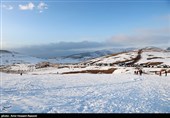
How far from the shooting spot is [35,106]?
52.5 feet

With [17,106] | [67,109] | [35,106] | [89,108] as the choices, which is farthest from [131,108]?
[17,106]

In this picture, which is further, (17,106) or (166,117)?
(17,106)

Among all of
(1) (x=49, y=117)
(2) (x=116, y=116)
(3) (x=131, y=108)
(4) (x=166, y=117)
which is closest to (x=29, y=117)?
(1) (x=49, y=117)

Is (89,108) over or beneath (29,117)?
beneath

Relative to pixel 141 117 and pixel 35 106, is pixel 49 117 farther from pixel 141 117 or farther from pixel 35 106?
pixel 35 106

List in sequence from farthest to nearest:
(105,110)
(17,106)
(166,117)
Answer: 1. (17,106)
2. (105,110)
3. (166,117)

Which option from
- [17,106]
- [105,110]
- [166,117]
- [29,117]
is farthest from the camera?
[17,106]

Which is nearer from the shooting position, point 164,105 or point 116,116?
point 116,116

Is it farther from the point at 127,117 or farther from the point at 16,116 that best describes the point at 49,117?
the point at 127,117

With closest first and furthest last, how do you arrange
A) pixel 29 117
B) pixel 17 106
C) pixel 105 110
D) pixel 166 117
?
pixel 29 117
pixel 166 117
pixel 105 110
pixel 17 106

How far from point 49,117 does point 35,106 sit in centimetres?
Result: 558

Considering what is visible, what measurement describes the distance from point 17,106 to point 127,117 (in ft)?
27.6

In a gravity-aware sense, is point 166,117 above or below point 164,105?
above

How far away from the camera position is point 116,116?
1030 centimetres
